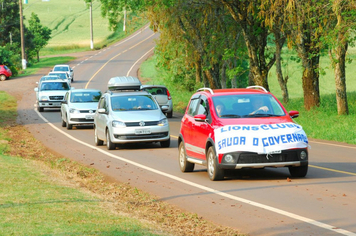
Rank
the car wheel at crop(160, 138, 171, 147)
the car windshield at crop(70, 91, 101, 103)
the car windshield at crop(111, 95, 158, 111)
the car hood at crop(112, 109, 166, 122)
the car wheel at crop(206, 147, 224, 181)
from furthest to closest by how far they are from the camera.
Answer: the car windshield at crop(70, 91, 101, 103)
the car windshield at crop(111, 95, 158, 111)
the car wheel at crop(160, 138, 171, 147)
the car hood at crop(112, 109, 166, 122)
the car wheel at crop(206, 147, 224, 181)

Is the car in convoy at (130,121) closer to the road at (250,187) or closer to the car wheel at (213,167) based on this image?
the road at (250,187)

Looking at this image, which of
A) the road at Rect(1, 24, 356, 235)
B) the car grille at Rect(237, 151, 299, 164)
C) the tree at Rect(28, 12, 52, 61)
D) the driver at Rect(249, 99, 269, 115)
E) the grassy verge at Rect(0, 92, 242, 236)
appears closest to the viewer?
the grassy verge at Rect(0, 92, 242, 236)

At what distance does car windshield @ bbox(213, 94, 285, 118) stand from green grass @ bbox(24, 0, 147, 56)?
7637 cm

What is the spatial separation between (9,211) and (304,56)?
20.9 m

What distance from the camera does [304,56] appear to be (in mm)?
28188

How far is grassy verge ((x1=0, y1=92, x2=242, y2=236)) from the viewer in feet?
26.9

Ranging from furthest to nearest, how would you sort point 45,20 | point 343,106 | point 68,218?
1. point 45,20
2. point 343,106
3. point 68,218

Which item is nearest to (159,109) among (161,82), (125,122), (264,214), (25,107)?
(125,122)

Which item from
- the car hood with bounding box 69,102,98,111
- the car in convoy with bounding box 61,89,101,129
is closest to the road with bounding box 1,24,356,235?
the car in convoy with bounding box 61,89,101,129

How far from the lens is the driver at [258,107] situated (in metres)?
13.4

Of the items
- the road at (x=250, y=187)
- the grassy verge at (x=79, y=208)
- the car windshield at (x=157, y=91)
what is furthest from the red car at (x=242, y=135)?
the car windshield at (x=157, y=91)

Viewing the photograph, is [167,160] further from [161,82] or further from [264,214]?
[161,82]

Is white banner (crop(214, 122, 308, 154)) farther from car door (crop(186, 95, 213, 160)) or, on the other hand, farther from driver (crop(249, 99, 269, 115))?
driver (crop(249, 99, 269, 115))

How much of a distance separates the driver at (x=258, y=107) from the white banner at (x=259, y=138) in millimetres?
844
